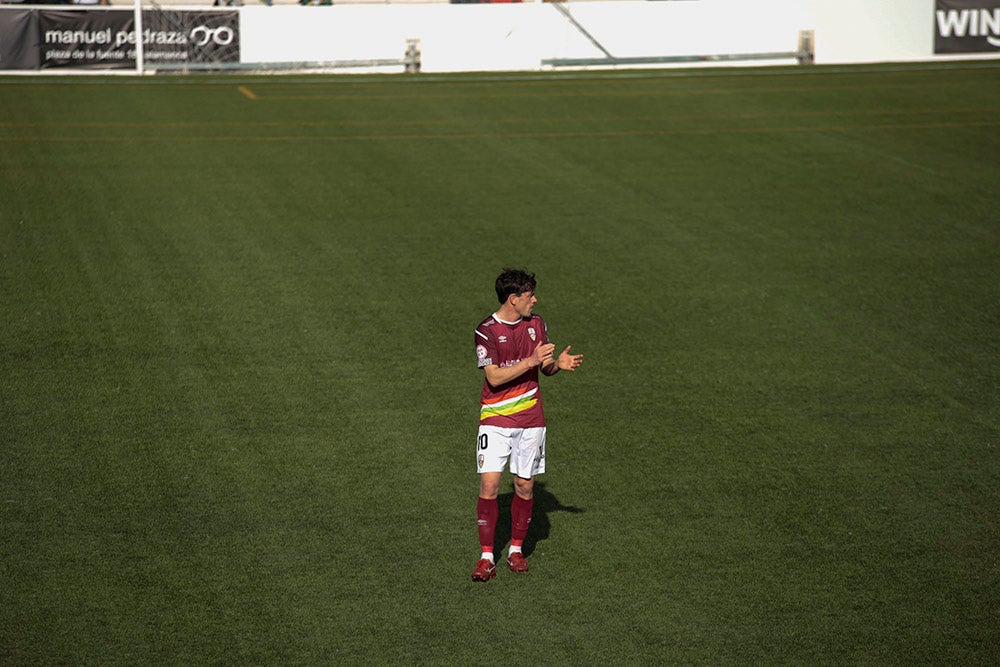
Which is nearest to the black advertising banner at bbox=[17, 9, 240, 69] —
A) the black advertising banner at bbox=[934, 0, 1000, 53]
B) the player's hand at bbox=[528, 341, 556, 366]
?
the black advertising banner at bbox=[934, 0, 1000, 53]

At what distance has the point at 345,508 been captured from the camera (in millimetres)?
9906

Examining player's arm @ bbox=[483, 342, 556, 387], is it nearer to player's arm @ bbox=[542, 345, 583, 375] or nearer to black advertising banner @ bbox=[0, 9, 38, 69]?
player's arm @ bbox=[542, 345, 583, 375]

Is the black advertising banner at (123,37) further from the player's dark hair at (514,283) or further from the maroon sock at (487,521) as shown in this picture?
the maroon sock at (487,521)

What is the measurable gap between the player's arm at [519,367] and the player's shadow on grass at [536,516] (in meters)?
→ 1.73

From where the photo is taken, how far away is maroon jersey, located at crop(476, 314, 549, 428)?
27.5 feet

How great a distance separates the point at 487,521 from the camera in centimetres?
868

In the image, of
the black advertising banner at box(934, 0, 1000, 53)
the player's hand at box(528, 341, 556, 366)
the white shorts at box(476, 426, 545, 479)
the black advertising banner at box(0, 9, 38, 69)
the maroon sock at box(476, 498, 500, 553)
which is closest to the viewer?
the player's hand at box(528, 341, 556, 366)

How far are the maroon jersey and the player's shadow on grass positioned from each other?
4.47ft

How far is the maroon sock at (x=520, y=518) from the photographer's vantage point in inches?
346

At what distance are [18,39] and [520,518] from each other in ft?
76.2

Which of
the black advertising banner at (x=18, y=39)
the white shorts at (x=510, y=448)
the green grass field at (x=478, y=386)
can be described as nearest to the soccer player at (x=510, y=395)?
the white shorts at (x=510, y=448)

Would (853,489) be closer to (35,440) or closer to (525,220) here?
(35,440)

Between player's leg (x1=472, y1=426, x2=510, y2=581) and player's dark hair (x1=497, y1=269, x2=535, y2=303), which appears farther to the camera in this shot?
player's leg (x1=472, y1=426, x2=510, y2=581)

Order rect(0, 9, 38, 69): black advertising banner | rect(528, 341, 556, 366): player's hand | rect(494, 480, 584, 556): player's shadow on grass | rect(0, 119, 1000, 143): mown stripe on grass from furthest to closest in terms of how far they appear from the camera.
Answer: rect(0, 9, 38, 69): black advertising banner
rect(0, 119, 1000, 143): mown stripe on grass
rect(494, 480, 584, 556): player's shadow on grass
rect(528, 341, 556, 366): player's hand
